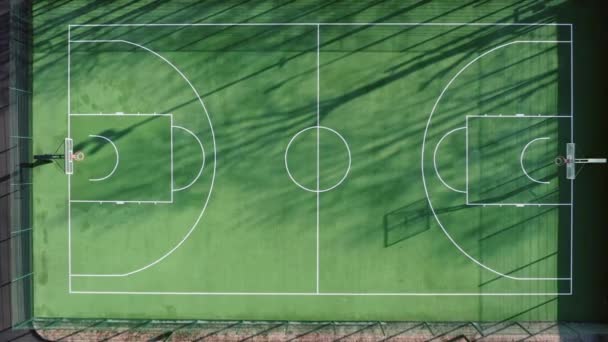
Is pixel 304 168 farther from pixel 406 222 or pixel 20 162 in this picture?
pixel 20 162

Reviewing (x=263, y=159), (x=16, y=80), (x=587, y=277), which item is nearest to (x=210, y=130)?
(x=263, y=159)

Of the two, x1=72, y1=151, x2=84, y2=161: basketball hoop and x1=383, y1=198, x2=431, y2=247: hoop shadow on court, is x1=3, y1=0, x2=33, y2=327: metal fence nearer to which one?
x1=72, y1=151, x2=84, y2=161: basketball hoop

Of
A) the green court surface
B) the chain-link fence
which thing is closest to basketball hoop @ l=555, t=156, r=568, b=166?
the green court surface

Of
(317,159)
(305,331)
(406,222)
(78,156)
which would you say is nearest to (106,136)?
(78,156)

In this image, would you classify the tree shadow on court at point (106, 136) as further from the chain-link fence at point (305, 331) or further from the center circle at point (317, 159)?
the chain-link fence at point (305, 331)

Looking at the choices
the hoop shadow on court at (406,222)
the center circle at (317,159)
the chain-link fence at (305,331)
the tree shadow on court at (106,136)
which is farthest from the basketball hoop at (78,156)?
the hoop shadow on court at (406,222)

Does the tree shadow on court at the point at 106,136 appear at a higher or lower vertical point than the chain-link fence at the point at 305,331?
higher
